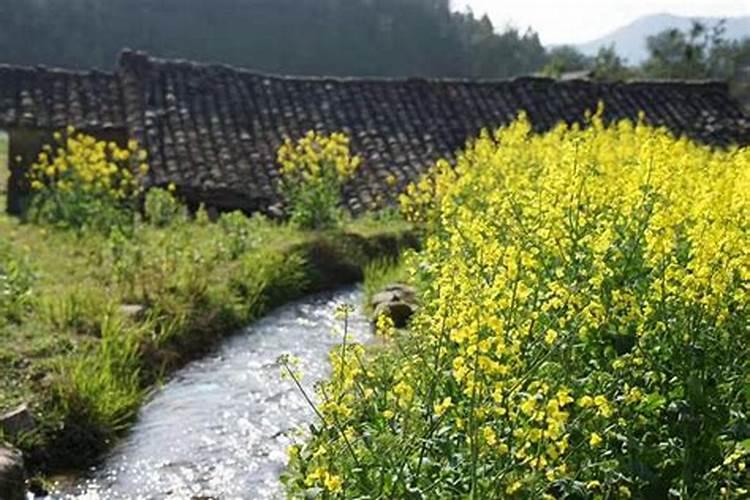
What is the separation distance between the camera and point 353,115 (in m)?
18.9

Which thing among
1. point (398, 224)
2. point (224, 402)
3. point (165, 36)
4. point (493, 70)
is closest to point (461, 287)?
point (224, 402)

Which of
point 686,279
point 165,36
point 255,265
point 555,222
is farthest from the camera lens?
point 165,36

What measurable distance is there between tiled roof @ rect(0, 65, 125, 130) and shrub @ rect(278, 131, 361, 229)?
15.5 ft

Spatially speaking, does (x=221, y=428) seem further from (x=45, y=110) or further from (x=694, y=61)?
(x=694, y=61)

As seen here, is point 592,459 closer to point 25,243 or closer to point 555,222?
point 555,222

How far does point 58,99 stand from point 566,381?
49.4 feet

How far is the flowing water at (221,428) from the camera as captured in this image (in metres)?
6.01

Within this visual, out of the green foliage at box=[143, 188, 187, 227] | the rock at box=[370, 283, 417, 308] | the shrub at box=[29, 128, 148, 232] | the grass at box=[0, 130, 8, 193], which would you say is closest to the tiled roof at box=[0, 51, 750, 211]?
the grass at box=[0, 130, 8, 193]

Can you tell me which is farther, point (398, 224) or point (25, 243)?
point (398, 224)

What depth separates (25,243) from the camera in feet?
37.4

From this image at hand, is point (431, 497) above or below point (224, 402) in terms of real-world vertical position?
above

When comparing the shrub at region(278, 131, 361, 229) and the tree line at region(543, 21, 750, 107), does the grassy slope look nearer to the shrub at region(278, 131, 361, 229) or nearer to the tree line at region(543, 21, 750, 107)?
the shrub at region(278, 131, 361, 229)

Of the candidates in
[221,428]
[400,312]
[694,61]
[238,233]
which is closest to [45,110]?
[238,233]

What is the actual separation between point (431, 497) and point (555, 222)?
1.91 meters
